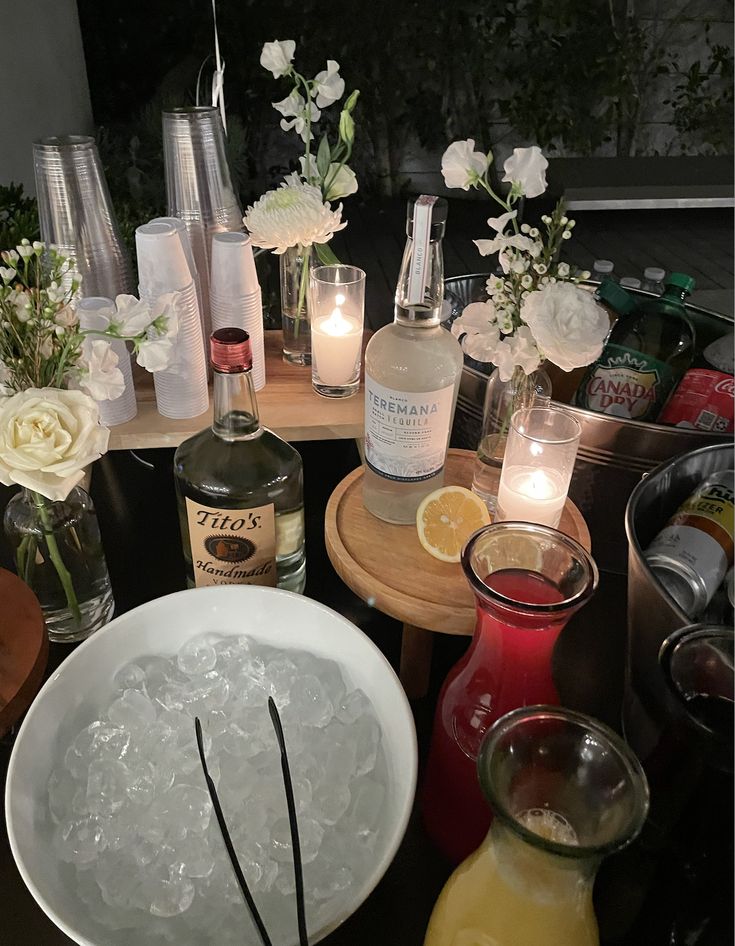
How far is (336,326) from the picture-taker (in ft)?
3.19

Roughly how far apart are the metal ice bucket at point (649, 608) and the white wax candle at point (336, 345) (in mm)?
451

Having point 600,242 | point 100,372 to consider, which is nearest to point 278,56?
point 100,372

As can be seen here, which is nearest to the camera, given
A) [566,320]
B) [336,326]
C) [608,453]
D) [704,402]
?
[566,320]

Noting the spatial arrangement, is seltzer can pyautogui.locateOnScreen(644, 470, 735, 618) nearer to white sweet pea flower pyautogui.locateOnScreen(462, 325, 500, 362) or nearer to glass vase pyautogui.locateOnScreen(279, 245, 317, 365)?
white sweet pea flower pyautogui.locateOnScreen(462, 325, 500, 362)

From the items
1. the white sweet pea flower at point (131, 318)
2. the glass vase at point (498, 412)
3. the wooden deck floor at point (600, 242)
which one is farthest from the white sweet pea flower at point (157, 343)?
the wooden deck floor at point (600, 242)

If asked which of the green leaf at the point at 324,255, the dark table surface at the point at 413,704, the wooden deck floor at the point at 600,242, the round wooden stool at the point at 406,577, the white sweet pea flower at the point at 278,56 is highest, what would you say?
the white sweet pea flower at the point at 278,56

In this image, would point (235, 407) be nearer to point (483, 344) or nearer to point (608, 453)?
point (483, 344)

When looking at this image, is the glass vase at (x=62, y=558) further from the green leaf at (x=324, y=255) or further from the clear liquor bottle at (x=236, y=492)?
the green leaf at (x=324, y=255)

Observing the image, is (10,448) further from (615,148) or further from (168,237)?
(615,148)

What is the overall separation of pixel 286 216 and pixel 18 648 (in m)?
0.60

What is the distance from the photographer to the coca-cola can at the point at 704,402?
0.86 meters

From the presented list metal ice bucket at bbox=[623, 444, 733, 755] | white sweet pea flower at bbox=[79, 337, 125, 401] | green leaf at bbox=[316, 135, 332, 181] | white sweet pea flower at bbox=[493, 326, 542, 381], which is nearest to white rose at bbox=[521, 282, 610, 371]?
white sweet pea flower at bbox=[493, 326, 542, 381]

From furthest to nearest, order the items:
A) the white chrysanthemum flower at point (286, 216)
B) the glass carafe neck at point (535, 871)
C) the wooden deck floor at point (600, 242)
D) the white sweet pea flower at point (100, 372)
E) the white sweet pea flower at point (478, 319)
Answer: the wooden deck floor at point (600, 242) < the white chrysanthemum flower at point (286, 216) < the white sweet pea flower at point (478, 319) < the white sweet pea flower at point (100, 372) < the glass carafe neck at point (535, 871)

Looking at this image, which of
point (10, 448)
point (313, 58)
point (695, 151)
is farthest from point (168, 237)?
point (695, 151)
